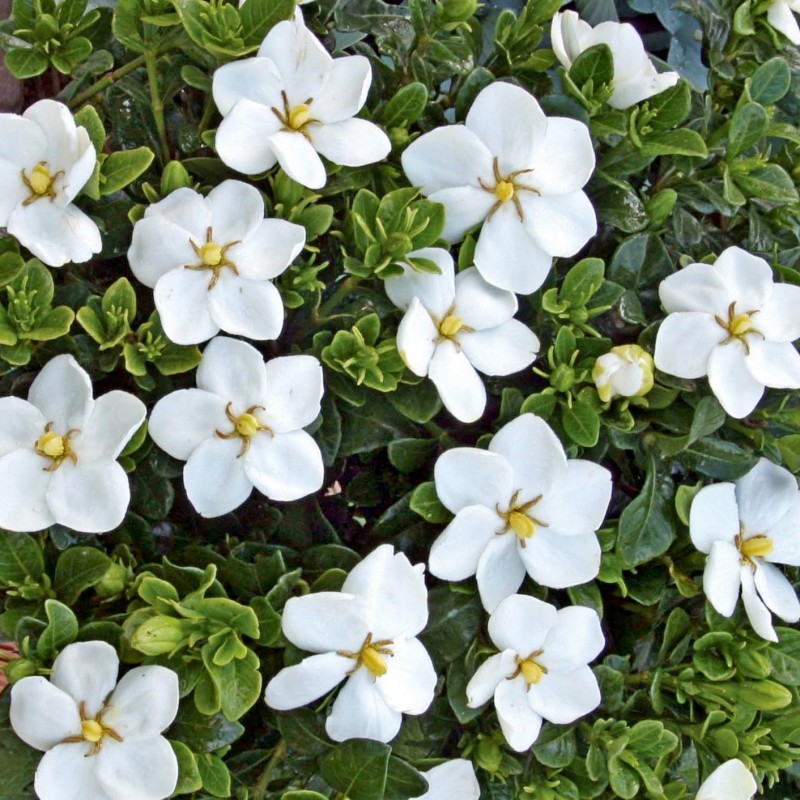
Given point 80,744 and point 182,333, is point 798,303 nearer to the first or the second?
point 182,333

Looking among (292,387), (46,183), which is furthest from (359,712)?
(46,183)

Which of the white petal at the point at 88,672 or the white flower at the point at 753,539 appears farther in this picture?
the white flower at the point at 753,539

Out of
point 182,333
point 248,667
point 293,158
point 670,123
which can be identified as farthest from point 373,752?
point 670,123

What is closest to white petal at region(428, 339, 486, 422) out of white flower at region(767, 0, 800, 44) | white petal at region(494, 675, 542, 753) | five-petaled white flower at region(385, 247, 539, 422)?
five-petaled white flower at region(385, 247, 539, 422)

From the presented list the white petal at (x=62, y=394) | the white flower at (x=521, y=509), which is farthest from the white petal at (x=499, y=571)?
the white petal at (x=62, y=394)

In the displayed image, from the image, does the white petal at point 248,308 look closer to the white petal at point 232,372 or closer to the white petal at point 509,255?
the white petal at point 232,372

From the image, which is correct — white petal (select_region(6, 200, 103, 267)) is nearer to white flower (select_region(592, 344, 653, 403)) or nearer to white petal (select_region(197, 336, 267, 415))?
white petal (select_region(197, 336, 267, 415))
